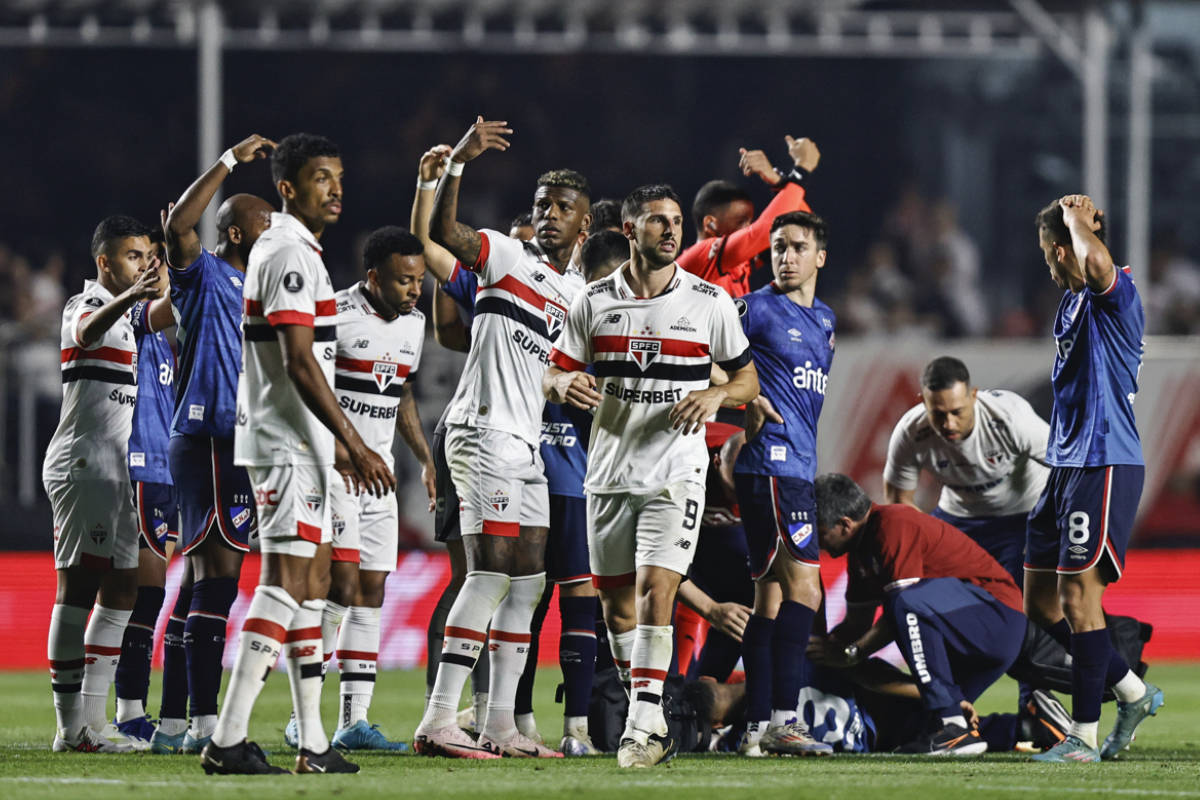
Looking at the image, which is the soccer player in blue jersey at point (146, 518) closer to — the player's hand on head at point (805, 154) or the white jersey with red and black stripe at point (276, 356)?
the white jersey with red and black stripe at point (276, 356)

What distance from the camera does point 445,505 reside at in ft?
27.0

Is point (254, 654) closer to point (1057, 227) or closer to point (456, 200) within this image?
point (456, 200)

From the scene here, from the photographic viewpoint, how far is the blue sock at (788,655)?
7.81 m

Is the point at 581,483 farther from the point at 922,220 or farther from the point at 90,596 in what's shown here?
the point at 922,220

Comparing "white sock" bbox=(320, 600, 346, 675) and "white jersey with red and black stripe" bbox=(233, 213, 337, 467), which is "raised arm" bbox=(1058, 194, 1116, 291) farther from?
"white sock" bbox=(320, 600, 346, 675)

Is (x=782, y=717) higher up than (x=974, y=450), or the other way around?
(x=974, y=450)

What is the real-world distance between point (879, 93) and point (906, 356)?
813 cm

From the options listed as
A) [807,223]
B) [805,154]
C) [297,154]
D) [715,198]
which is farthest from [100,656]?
[805,154]

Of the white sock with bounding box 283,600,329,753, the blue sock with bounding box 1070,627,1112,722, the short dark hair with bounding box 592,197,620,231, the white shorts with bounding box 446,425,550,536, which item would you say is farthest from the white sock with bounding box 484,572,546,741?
the blue sock with bounding box 1070,627,1112,722

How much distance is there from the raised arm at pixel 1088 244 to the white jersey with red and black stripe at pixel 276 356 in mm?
3197

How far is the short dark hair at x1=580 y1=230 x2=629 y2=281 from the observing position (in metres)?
8.14

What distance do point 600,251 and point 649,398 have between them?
3.83 feet

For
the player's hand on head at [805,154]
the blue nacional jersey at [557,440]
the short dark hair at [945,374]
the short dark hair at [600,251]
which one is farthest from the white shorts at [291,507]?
the short dark hair at [945,374]

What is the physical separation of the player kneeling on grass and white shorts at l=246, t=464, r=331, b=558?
300 centimetres
